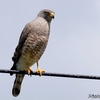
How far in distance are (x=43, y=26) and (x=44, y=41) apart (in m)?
0.42

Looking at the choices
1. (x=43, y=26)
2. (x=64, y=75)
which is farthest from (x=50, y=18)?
(x=64, y=75)

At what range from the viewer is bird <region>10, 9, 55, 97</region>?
1159 cm

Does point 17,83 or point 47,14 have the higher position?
point 47,14

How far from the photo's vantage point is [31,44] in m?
11.7

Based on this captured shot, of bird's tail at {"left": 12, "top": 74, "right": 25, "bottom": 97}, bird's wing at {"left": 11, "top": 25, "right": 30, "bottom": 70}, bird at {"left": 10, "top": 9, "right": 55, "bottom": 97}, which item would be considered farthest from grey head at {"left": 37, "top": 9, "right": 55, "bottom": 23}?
bird's tail at {"left": 12, "top": 74, "right": 25, "bottom": 97}

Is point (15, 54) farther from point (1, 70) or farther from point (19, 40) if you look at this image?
point (1, 70)

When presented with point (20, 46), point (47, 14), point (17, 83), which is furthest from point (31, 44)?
point (17, 83)

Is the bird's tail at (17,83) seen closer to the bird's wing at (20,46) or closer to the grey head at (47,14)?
the bird's wing at (20,46)

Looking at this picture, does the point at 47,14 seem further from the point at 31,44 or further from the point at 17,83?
the point at 17,83

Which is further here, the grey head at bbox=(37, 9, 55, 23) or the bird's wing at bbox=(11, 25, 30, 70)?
the grey head at bbox=(37, 9, 55, 23)

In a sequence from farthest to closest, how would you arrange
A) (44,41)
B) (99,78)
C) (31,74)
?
(44,41)
(31,74)
(99,78)

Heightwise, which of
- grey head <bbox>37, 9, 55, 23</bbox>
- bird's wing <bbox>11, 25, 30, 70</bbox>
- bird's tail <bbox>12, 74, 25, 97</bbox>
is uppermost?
grey head <bbox>37, 9, 55, 23</bbox>

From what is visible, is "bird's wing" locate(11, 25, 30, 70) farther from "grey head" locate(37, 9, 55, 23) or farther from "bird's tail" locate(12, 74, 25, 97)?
"grey head" locate(37, 9, 55, 23)

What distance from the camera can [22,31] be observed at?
12.1 m
